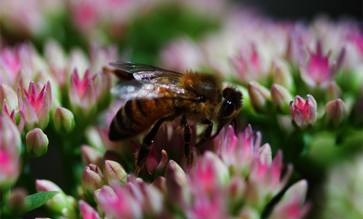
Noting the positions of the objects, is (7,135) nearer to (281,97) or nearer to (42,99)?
(42,99)

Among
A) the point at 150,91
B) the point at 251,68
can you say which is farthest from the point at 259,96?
the point at 150,91

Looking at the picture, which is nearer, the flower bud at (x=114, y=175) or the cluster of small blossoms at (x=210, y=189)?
the cluster of small blossoms at (x=210, y=189)

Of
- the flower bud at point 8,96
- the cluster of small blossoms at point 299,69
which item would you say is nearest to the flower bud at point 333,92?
the cluster of small blossoms at point 299,69

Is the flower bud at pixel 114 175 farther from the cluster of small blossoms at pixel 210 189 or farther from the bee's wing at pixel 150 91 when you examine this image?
the bee's wing at pixel 150 91

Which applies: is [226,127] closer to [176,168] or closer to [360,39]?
[176,168]

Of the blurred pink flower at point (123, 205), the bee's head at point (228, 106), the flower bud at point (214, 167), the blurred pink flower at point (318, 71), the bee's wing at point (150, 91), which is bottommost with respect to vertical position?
the blurred pink flower at point (123, 205)

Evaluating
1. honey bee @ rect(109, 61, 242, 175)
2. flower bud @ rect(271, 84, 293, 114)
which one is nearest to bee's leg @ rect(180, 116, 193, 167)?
honey bee @ rect(109, 61, 242, 175)
